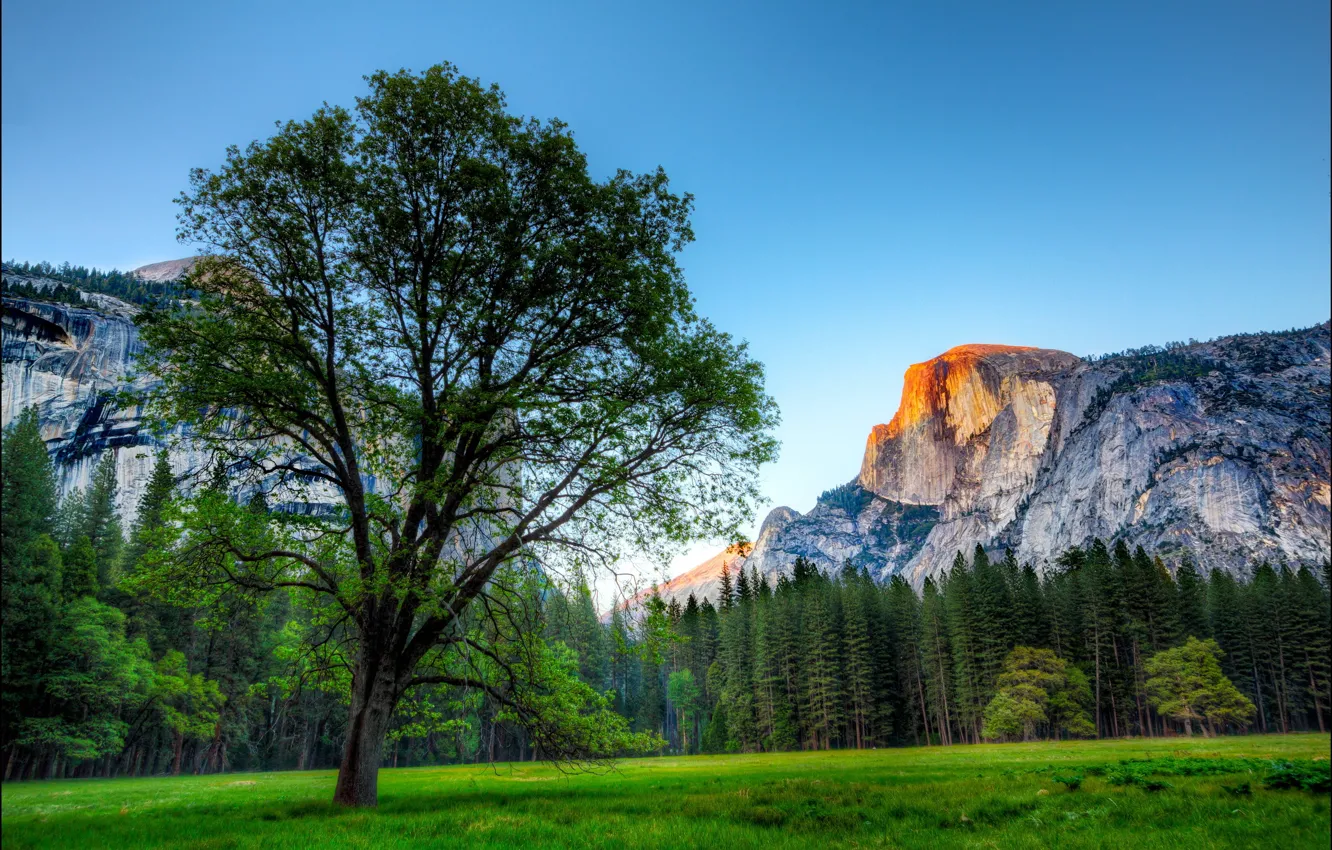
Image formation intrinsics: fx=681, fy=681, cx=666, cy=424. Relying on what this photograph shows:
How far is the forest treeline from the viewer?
154 ft

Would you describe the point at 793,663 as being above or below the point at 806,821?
below

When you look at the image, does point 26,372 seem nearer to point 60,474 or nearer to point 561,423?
point 60,474

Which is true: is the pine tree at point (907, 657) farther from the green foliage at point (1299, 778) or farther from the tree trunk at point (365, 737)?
the tree trunk at point (365, 737)

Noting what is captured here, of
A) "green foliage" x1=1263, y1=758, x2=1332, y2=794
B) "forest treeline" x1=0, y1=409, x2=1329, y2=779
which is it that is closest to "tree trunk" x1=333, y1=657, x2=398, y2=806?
"green foliage" x1=1263, y1=758, x2=1332, y2=794

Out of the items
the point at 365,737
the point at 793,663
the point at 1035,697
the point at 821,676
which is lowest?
the point at 1035,697

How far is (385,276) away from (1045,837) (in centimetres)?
1602

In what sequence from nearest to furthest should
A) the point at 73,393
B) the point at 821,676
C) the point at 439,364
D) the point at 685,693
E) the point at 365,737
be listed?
the point at 365,737
the point at 439,364
the point at 821,676
the point at 685,693
the point at 73,393

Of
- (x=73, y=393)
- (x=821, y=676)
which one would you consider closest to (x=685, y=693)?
(x=821, y=676)

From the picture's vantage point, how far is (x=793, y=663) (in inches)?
3324

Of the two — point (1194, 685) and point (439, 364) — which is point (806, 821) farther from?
point (1194, 685)

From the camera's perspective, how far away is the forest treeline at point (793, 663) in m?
47.0

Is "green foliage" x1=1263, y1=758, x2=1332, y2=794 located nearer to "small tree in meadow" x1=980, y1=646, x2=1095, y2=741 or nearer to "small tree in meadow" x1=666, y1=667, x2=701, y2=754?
"small tree in meadow" x1=980, y1=646, x2=1095, y2=741

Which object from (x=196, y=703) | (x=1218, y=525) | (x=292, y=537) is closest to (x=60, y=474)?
(x=196, y=703)

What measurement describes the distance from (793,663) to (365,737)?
252 feet
